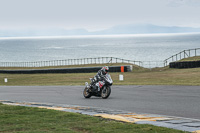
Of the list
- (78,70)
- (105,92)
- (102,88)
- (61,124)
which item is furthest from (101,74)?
(78,70)

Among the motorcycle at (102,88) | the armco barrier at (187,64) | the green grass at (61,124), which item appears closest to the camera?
the green grass at (61,124)

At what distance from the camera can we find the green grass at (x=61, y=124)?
26.1ft

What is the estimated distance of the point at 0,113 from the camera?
11.3 m

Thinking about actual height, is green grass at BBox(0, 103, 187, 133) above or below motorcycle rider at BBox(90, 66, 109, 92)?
below

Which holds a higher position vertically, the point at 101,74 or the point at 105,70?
the point at 105,70

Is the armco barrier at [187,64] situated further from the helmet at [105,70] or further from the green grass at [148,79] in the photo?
the helmet at [105,70]

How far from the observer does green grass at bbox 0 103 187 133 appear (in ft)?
26.1

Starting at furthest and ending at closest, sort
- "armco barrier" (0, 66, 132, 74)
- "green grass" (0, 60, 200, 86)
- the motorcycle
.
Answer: "armco barrier" (0, 66, 132, 74) < "green grass" (0, 60, 200, 86) < the motorcycle

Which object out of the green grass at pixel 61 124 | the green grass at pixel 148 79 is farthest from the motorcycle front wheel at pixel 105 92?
the green grass at pixel 148 79

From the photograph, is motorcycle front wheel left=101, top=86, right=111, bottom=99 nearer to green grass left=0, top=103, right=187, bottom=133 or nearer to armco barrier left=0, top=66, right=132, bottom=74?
green grass left=0, top=103, right=187, bottom=133

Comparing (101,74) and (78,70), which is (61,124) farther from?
(78,70)

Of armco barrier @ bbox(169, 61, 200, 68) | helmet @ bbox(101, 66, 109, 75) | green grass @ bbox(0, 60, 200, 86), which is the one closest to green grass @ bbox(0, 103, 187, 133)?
helmet @ bbox(101, 66, 109, 75)

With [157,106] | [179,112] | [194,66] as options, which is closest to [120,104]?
[157,106]

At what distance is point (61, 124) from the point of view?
29.5ft
